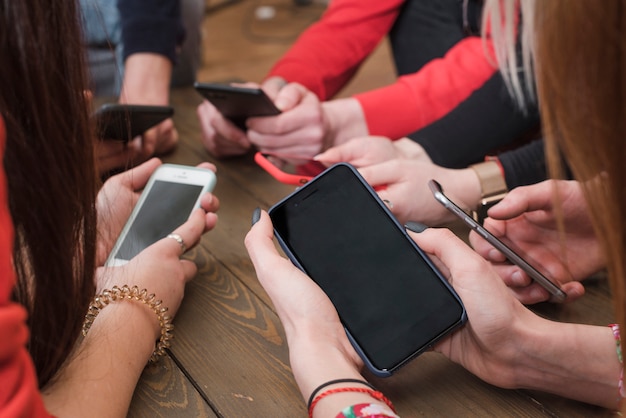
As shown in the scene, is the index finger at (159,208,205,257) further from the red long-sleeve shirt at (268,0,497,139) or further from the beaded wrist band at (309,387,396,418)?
the red long-sleeve shirt at (268,0,497,139)

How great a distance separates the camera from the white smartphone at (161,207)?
769 mm

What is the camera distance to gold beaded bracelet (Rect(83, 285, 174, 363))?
646mm

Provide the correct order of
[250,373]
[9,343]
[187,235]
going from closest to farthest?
[9,343]
[250,373]
[187,235]

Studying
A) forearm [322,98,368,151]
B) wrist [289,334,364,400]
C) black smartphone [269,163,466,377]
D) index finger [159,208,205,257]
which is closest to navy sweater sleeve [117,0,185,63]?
forearm [322,98,368,151]

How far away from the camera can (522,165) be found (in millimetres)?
865

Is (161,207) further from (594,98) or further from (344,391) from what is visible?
(594,98)

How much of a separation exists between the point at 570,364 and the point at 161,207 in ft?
1.61

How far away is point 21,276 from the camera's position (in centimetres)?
49

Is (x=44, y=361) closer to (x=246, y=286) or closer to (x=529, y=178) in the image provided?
(x=246, y=286)

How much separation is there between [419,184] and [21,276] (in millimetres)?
496

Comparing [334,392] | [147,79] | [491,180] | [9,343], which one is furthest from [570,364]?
[147,79]

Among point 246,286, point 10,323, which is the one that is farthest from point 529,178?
point 10,323

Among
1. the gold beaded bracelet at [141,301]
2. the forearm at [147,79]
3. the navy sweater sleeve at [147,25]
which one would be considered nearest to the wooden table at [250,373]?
the gold beaded bracelet at [141,301]

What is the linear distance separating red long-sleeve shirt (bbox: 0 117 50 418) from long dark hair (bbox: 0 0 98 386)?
1.4 inches
